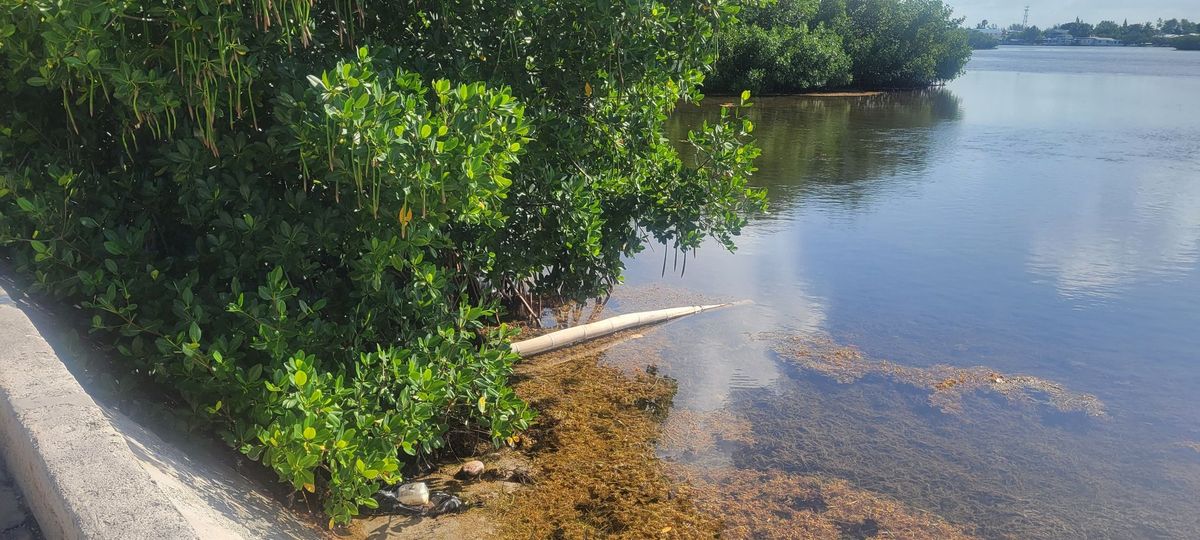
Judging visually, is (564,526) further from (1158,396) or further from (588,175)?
(1158,396)

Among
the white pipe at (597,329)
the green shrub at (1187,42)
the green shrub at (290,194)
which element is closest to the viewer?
the green shrub at (290,194)

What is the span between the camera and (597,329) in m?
7.98

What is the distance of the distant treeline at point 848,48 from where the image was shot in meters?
37.3

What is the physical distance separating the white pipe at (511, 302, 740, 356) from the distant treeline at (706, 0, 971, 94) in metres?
29.7

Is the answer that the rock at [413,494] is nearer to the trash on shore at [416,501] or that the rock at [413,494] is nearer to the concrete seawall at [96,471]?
the trash on shore at [416,501]

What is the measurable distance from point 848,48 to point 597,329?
123 ft

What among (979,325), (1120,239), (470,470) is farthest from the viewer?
(1120,239)

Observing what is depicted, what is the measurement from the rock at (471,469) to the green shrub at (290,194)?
242 mm

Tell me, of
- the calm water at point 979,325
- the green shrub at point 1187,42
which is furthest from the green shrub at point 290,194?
the green shrub at point 1187,42

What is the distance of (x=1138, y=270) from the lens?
414 inches

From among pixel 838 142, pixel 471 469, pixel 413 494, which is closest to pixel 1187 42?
pixel 838 142

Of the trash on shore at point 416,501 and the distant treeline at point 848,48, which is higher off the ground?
the distant treeline at point 848,48

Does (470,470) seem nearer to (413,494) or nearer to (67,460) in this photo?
(413,494)

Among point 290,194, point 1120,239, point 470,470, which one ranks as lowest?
point 1120,239
